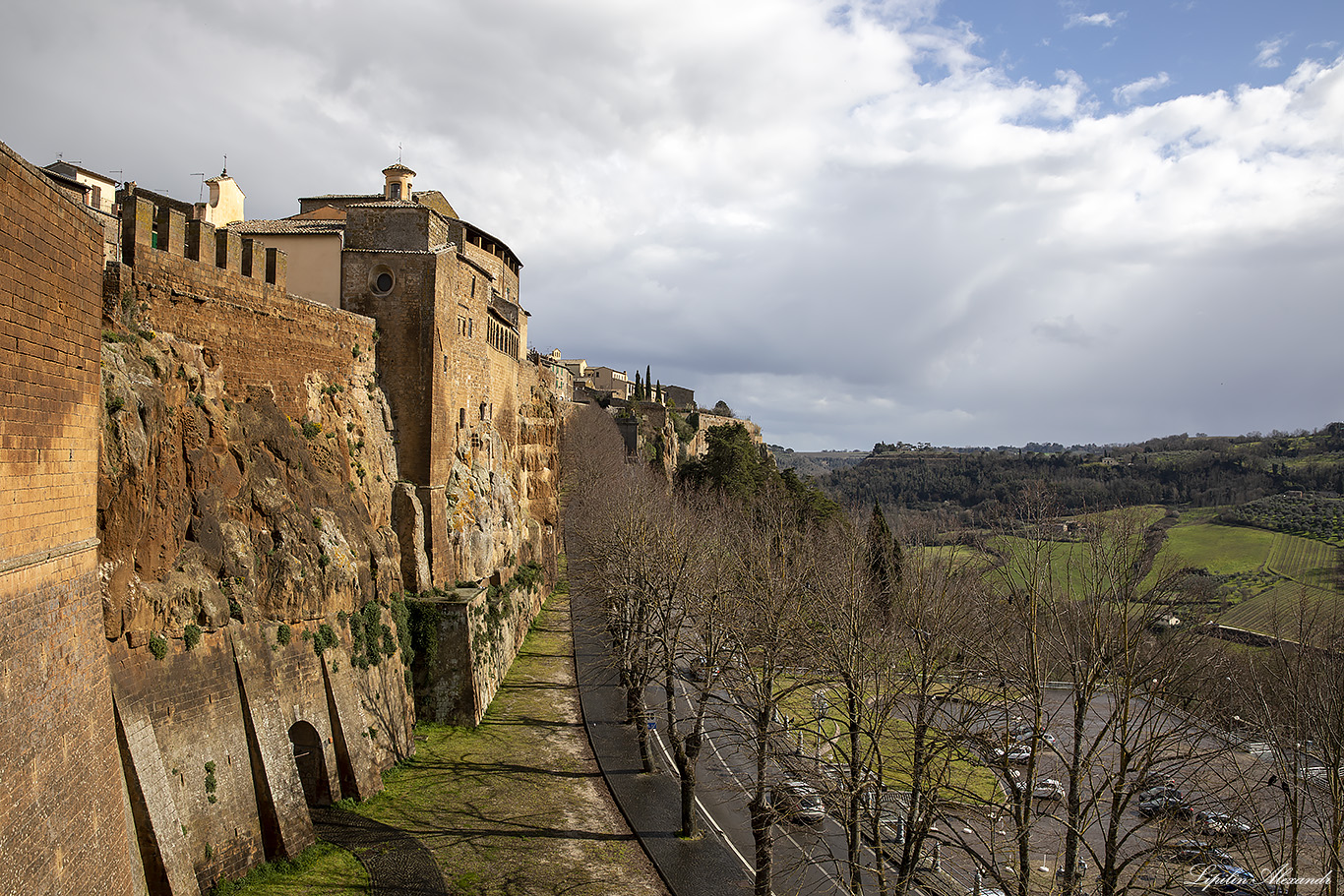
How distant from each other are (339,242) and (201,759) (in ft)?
56.0

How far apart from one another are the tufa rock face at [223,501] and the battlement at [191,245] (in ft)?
6.50

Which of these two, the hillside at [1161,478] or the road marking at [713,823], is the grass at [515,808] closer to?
the road marking at [713,823]

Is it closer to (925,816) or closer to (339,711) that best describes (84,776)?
(339,711)

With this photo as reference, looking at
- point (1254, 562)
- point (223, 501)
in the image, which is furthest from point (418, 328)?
point (1254, 562)

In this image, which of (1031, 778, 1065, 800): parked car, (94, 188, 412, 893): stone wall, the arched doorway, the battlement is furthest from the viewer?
the arched doorway

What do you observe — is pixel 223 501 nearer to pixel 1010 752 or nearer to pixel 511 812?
pixel 511 812

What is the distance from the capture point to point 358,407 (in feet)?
75.0

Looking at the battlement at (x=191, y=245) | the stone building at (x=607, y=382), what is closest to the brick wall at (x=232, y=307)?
the battlement at (x=191, y=245)

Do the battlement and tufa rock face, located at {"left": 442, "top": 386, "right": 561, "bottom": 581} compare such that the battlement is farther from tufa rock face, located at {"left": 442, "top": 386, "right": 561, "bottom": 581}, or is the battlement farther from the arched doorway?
the arched doorway

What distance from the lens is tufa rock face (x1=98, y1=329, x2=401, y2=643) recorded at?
13.1 meters

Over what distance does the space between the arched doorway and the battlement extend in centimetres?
1096

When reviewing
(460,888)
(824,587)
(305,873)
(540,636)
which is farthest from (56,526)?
(540,636)

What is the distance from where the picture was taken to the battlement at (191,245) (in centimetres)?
1591

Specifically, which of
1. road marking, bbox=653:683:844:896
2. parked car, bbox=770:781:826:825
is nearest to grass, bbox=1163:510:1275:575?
road marking, bbox=653:683:844:896
